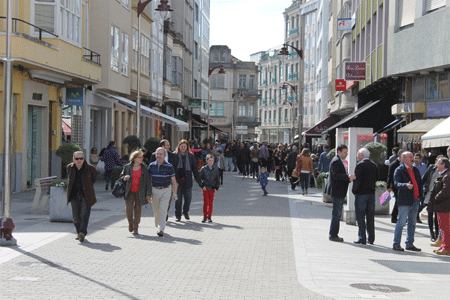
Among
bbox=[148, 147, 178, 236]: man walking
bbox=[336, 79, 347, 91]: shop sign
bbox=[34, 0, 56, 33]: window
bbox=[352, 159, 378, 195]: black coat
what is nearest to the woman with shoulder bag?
bbox=[148, 147, 178, 236]: man walking

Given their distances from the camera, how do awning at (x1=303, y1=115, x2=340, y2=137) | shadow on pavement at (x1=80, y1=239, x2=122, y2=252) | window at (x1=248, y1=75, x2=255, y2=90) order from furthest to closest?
1. window at (x1=248, y1=75, x2=255, y2=90)
2. awning at (x1=303, y1=115, x2=340, y2=137)
3. shadow on pavement at (x1=80, y1=239, x2=122, y2=252)

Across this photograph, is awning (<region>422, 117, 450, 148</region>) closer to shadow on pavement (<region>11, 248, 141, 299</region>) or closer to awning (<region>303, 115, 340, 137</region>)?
shadow on pavement (<region>11, 248, 141, 299</region>)

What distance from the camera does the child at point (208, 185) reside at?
1555cm

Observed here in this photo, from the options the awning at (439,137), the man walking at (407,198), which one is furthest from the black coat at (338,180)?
the awning at (439,137)

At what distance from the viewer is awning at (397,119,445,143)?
75.7 feet

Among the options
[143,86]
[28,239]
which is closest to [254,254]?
[28,239]

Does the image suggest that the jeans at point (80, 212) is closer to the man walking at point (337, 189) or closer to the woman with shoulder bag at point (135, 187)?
the woman with shoulder bag at point (135, 187)

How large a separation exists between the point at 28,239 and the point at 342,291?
19.5 ft

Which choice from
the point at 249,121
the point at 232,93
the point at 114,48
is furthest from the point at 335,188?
the point at 249,121

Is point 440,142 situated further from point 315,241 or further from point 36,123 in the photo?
point 36,123

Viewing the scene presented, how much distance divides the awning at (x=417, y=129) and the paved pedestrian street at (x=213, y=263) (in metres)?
7.96

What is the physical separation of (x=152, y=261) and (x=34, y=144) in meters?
15.1

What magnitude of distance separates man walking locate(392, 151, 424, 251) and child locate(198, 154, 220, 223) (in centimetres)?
463

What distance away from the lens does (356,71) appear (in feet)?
104
